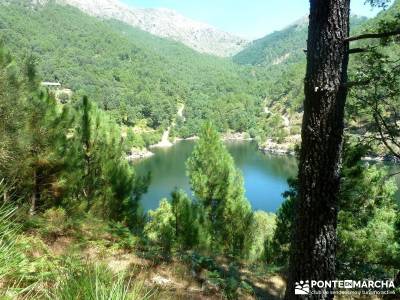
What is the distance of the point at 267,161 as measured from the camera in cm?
6291

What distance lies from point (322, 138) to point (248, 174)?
49318 mm

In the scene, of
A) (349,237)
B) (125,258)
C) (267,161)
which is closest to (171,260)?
(125,258)

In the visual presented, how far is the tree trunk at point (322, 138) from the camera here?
250cm

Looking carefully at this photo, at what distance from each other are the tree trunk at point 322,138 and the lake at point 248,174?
26796 millimetres

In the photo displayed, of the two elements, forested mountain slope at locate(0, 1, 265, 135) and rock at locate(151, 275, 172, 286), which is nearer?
rock at locate(151, 275, 172, 286)

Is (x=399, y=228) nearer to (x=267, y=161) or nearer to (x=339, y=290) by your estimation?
(x=339, y=290)

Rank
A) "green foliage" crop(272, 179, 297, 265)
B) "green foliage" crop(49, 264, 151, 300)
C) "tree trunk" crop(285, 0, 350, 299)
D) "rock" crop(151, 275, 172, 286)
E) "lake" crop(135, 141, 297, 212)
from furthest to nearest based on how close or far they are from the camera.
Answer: "lake" crop(135, 141, 297, 212)
"green foliage" crop(272, 179, 297, 265)
"rock" crop(151, 275, 172, 286)
"tree trunk" crop(285, 0, 350, 299)
"green foliage" crop(49, 264, 151, 300)

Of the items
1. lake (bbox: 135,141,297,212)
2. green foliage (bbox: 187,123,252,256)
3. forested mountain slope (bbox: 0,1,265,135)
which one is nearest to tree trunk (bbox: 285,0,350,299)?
green foliage (bbox: 187,123,252,256)

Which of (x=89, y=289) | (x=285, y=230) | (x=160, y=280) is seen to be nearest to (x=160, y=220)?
(x=285, y=230)

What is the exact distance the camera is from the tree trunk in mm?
2502

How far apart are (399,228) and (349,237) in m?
1.12

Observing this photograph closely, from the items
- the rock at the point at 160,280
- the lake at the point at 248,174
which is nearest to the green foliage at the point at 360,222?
the rock at the point at 160,280

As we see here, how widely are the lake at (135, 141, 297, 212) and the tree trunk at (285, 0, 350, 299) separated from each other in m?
26.8

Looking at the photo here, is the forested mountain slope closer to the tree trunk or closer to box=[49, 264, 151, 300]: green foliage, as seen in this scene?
the tree trunk
